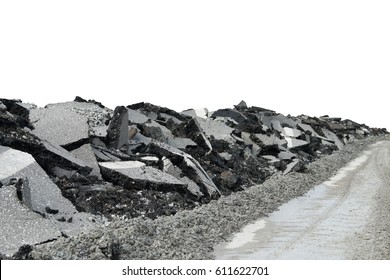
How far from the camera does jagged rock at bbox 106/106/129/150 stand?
1817cm

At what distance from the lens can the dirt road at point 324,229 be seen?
10413 mm

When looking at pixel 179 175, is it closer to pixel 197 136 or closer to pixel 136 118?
pixel 197 136

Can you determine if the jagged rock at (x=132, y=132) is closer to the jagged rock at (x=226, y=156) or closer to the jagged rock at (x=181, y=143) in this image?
the jagged rock at (x=181, y=143)

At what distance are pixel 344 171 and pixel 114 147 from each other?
1293 centimetres

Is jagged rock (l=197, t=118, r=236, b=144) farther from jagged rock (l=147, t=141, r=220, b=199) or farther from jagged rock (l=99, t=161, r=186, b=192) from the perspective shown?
jagged rock (l=99, t=161, r=186, b=192)

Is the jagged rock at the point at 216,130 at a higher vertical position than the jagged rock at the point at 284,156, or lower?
higher

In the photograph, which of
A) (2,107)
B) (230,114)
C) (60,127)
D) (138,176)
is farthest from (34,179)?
(230,114)

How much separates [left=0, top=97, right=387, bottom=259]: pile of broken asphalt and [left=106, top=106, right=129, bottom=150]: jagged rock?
4cm

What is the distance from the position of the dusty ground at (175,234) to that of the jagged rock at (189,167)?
0.61 meters

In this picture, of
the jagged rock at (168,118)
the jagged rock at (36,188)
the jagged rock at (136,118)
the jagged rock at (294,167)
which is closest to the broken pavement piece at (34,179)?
the jagged rock at (36,188)

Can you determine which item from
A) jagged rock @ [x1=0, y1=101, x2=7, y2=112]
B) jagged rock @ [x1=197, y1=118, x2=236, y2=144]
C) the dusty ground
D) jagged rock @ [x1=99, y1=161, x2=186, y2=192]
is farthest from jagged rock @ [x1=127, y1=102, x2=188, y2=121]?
jagged rock @ [x1=99, y1=161, x2=186, y2=192]

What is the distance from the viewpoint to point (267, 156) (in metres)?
26.5
